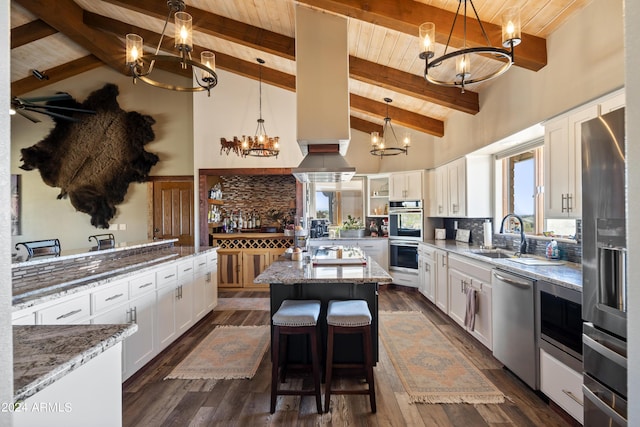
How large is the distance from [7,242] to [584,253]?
235 centimetres

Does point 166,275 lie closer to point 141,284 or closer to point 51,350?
point 141,284

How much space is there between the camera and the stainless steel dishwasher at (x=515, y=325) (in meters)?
2.38

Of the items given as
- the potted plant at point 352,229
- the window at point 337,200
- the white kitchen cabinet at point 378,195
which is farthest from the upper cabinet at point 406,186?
the potted plant at point 352,229

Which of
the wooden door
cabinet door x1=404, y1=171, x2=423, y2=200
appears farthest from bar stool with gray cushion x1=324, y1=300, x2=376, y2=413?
the wooden door

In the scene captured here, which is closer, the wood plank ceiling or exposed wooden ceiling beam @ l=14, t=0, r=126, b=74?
the wood plank ceiling

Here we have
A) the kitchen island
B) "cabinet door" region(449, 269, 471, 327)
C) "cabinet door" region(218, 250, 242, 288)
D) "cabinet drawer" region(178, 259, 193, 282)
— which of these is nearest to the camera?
the kitchen island

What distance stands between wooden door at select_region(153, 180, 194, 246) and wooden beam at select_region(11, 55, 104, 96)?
281 centimetres

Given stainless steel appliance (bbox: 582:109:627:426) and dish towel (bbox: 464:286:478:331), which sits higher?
stainless steel appliance (bbox: 582:109:627:426)

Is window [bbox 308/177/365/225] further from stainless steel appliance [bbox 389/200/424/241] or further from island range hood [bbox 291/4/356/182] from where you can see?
island range hood [bbox 291/4/356/182]

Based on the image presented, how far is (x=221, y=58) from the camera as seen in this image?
557cm

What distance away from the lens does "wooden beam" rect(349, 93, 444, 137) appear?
16.6ft

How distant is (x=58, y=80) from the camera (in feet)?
20.8

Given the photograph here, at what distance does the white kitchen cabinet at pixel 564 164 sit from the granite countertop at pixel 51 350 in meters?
3.00

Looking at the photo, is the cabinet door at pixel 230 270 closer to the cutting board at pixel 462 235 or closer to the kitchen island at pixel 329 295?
the kitchen island at pixel 329 295
